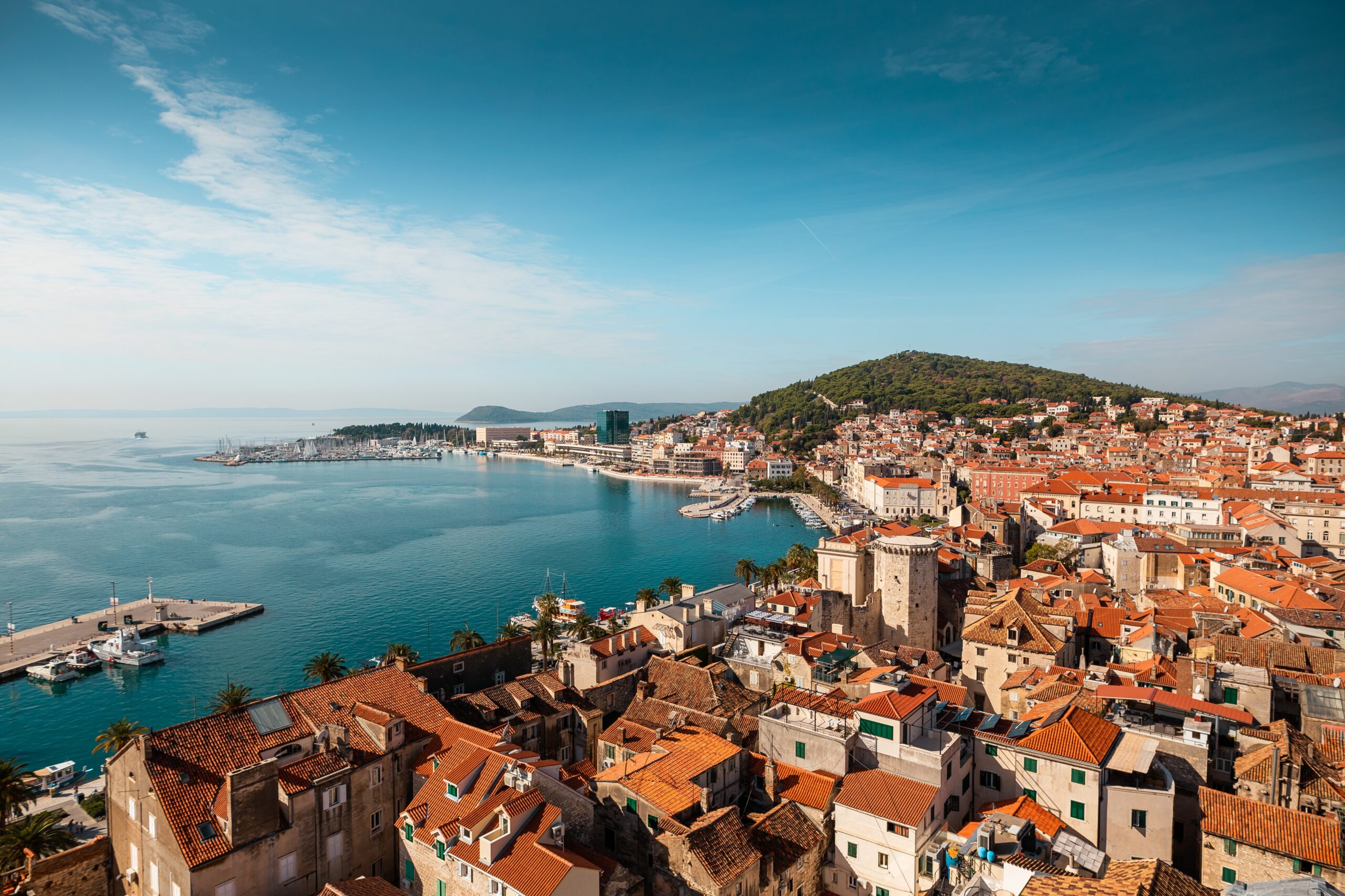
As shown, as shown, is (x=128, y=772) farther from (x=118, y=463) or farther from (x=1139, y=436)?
(x=118, y=463)

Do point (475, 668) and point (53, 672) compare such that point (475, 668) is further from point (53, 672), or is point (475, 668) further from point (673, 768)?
point (53, 672)

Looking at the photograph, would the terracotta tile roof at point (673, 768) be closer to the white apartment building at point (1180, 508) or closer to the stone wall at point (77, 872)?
the stone wall at point (77, 872)

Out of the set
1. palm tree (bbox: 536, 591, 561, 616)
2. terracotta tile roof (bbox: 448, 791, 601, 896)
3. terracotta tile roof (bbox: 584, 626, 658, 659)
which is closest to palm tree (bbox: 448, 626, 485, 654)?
palm tree (bbox: 536, 591, 561, 616)

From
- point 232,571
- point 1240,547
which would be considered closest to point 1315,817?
point 1240,547

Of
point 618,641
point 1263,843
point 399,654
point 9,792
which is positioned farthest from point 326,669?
point 1263,843

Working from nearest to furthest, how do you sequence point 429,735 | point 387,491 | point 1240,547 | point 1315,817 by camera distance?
1. point 1315,817
2. point 429,735
3. point 1240,547
4. point 387,491

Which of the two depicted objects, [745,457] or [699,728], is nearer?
[699,728]

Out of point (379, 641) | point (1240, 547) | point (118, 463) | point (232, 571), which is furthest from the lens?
point (118, 463)
